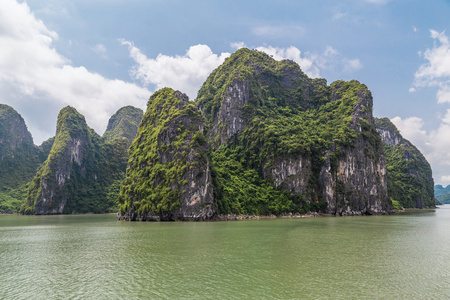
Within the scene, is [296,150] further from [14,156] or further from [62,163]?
[14,156]

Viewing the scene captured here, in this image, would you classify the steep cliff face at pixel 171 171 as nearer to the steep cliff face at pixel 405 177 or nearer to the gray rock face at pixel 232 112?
the gray rock face at pixel 232 112

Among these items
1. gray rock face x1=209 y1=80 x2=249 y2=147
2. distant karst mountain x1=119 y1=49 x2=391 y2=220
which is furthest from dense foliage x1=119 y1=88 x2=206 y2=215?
gray rock face x1=209 y1=80 x2=249 y2=147

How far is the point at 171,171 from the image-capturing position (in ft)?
245

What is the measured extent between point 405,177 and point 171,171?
14649 cm

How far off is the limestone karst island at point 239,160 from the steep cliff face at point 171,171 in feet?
0.90

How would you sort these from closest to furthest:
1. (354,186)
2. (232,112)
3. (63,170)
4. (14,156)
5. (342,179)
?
(354,186) < (342,179) < (232,112) < (63,170) < (14,156)

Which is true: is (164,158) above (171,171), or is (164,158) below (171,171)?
above

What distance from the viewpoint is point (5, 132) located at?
181250 millimetres

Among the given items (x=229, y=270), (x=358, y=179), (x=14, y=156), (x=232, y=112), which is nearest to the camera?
(x=229, y=270)

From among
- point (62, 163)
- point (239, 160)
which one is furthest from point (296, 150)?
point (62, 163)

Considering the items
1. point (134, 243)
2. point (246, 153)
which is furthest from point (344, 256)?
point (246, 153)

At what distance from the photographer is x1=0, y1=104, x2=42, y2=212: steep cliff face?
533ft

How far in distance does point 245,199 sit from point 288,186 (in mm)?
16805

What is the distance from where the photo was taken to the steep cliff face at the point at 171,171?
70250mm
